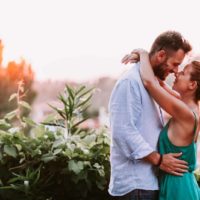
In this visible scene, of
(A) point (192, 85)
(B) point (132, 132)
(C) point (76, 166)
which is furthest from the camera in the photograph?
(C) point (76, 166)

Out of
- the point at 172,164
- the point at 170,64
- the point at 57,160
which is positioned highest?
the point at 170,64

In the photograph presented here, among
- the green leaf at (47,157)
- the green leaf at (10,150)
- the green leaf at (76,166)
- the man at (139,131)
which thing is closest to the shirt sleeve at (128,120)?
the man at (139,131)

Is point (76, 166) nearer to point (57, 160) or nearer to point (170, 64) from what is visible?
point (57, 160)

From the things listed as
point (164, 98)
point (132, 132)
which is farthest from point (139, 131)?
point (164, 98)

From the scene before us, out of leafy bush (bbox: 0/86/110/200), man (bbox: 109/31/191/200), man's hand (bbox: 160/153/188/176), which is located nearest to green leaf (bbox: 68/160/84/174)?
leafy bush (bbox: 0/86/110/200)

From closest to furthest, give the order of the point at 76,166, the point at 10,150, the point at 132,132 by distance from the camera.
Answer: the point at 132,132 → the point at 76,166 → the point at 10,150

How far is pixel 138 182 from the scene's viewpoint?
8.30 ft

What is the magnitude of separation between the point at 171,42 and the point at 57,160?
1.12 meters

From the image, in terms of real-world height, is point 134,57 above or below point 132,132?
above

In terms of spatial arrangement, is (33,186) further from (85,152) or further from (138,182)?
(138,182)

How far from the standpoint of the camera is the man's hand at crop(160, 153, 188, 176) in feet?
8.37

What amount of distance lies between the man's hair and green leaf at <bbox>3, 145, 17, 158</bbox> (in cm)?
113

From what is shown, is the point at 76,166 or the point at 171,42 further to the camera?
the point at 76,166

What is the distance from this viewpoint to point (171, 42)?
254 centimetres
